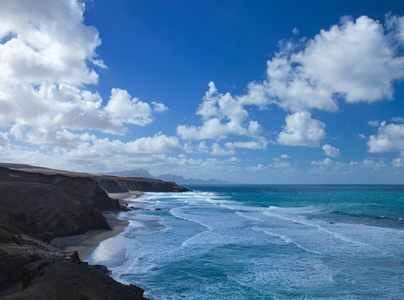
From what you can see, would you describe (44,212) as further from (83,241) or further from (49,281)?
(49,281)

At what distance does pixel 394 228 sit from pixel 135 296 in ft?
95.3

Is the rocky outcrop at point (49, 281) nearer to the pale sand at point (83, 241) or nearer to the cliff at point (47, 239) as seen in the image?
the cliff at point (47, 239)

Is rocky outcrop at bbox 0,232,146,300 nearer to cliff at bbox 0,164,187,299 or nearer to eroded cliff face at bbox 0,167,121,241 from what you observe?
cliff at bbox 0,164,187,299

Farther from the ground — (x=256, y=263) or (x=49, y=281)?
(x=49, y=281)

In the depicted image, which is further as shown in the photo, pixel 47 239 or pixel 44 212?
pixel 44 212

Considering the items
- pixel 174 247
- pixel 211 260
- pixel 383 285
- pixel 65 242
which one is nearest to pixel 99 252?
pixel 65 242

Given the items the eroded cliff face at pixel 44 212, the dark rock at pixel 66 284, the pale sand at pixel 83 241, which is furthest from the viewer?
the eroded cliff face at pixel 44 212

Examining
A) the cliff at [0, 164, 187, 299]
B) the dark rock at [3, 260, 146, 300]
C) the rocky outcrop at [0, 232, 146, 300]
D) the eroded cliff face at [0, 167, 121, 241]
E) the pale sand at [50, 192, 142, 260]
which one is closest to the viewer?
the dark rock at [3, 260, 146, 300]

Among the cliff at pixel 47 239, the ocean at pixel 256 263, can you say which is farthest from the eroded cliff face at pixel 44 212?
the ocean at pixel 256 263

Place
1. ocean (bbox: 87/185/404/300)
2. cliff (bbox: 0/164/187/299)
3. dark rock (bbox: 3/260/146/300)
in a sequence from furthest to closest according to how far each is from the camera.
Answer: ocean (bbox: 87/185/404/300) < cliff (bbox: 0/164/187/299) < dark rock (bbox: 3/260/146/300)

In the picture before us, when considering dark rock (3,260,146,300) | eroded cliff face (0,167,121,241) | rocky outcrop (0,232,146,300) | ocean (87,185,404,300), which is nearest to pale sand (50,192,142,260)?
eroded cliff face (0,167,121,241)

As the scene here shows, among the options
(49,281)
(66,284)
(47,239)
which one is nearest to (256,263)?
(66,284)

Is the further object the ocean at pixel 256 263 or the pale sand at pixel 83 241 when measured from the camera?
the pale sand at pixel 83 241

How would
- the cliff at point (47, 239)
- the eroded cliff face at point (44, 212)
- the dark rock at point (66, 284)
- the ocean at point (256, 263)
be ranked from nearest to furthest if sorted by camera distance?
the dark rock at point (66, 284)
the cliff at point (47, 239)
the ocean at point (256, 263)
the eroded cliff face at point (44, 212)
